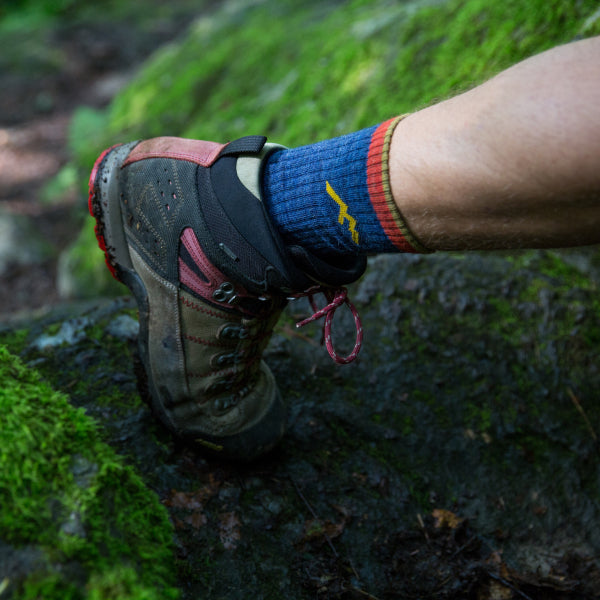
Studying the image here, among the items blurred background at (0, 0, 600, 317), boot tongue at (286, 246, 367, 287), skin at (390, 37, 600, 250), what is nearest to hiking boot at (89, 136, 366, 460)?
boot tongue at (286, 246, 367, 287)

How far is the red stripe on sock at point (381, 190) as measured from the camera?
144cm

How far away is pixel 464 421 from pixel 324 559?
86cm

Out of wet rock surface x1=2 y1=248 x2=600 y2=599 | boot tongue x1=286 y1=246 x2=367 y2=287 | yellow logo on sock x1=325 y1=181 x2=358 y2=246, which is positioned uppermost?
yellow logo on sock x1=325 y1=181 x2=358 y2=246

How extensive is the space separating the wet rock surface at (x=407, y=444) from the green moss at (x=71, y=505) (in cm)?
27

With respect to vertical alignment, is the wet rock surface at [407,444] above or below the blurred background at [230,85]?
below

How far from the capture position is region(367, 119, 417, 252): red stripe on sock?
1436 mm

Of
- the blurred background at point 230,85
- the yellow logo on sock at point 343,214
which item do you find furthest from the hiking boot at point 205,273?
the blurred background at point 230,85

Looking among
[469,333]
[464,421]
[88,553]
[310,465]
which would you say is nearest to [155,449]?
[310,465]

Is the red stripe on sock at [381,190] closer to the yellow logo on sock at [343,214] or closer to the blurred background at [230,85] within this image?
the yellow logo on sock at [343,214]

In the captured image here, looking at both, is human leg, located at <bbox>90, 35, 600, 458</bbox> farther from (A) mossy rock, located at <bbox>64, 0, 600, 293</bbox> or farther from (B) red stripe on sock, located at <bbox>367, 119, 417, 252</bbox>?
(A) mossy rock, located at <bbox>64, 0, 600, 293</bbox>

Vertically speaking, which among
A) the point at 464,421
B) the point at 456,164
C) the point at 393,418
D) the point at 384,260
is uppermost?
the point at 456,164

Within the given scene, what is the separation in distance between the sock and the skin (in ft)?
0.15

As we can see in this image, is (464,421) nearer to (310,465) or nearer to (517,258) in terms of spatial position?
(310,465)

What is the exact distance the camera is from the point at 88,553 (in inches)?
43.7
